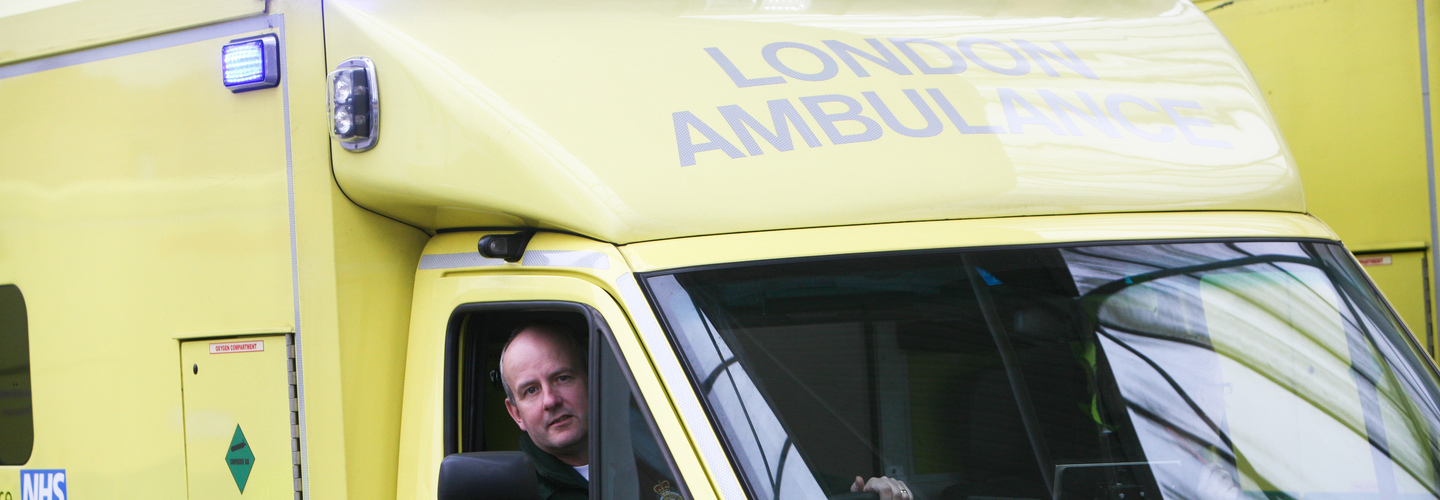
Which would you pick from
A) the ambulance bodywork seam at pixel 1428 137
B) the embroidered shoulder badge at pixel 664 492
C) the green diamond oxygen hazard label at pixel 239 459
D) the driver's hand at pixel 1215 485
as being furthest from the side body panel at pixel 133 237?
the ambulance bodywork seam at pixel 1428 137

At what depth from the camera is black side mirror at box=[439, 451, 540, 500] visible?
2.32 metres

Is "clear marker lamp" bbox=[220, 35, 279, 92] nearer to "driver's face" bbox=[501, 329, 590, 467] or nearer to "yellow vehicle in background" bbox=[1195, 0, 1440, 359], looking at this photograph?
"driver's face" bbox=[501, 329, 590, 467]

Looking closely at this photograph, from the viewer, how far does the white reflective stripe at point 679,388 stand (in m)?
2.14

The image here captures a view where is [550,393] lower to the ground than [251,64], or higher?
lower

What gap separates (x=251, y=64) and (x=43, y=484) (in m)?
1.48

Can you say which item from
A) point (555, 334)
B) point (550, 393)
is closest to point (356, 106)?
point (555, 334)

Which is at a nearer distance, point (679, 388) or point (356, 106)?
point (679, 388)

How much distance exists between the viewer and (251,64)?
9.41 ft

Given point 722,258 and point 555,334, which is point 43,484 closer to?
point 555,334

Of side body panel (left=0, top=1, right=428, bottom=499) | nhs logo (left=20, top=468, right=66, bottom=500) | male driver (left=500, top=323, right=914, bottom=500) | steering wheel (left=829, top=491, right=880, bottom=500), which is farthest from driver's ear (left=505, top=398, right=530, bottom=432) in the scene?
nhs logo (left=20, top=468, right=66, bottom=500)

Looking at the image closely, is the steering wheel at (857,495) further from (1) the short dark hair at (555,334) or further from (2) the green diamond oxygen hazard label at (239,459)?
(2) the green diamond oxygen hazard label at (239,459)

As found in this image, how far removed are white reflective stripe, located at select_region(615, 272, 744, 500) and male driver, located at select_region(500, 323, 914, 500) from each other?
473 millimetres

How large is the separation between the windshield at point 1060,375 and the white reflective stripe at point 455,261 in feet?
1.76

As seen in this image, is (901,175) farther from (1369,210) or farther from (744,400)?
(1369,210)
